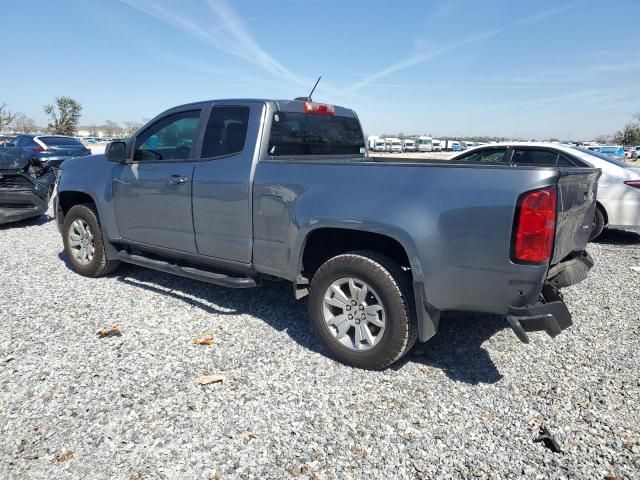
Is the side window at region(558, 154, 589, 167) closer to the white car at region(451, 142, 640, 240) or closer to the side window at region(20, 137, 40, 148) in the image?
the white car at region(451, 142, 640, 240)

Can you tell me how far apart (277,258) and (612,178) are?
5951mm

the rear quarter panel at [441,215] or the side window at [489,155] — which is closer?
the rear quarter panel at [441,215]

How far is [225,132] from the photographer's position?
3900mm

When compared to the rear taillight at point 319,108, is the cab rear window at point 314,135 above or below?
below

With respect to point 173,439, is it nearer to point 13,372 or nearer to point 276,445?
point 276,445

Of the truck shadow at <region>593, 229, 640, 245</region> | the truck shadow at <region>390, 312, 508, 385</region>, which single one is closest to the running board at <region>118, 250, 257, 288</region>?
the truck shadow at <region>390, 312, 508, 385</region>

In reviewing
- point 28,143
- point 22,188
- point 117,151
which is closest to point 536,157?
point 117,151

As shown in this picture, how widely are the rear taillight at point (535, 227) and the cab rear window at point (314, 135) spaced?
2.01 metres

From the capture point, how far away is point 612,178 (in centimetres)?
689

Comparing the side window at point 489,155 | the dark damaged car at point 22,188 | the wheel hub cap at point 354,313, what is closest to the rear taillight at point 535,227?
the wheel hub cap at point 354,313

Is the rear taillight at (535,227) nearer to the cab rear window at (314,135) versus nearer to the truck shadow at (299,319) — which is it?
the truck shadow at (299,319)

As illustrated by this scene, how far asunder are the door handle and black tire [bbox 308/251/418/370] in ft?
5.23

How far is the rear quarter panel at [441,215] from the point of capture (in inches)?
102

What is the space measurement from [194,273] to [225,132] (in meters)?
1.28
